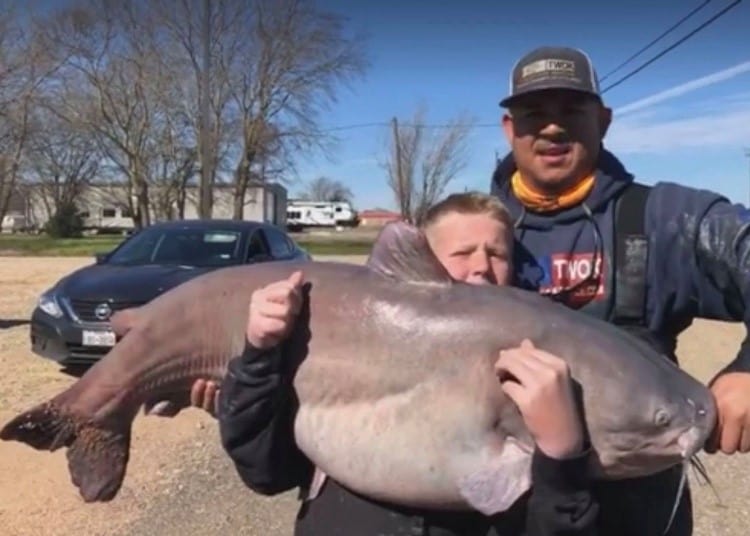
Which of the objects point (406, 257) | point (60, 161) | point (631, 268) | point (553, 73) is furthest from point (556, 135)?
point (60, 161)

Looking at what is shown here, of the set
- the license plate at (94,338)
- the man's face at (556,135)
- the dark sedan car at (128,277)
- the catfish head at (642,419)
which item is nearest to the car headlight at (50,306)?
the dark sedan car at (128,277)

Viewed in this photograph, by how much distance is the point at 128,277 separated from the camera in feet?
32.1

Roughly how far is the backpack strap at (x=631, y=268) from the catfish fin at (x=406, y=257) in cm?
52

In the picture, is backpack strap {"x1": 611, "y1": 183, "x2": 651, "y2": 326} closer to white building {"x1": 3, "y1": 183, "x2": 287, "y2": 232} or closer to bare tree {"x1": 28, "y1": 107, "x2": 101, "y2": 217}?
white building {"x1": 3, "y1": 183, "x2": 287, "y2": 232}

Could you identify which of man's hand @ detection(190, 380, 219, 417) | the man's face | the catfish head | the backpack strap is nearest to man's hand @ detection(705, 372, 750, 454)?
the catfish head

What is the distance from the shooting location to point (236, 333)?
2.31m

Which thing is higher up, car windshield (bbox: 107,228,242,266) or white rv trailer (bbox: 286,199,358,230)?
car windshield (bbox: 107,228,242,266)

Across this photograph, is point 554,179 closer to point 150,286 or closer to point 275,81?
point 150,286

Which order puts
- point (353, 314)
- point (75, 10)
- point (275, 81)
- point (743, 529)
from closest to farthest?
point (353, 314) → point (743, 529) → point (75, 10) → point (275, 81)

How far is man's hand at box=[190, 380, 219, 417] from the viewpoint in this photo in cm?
241

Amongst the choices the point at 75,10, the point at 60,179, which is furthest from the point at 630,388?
the point at 60,179

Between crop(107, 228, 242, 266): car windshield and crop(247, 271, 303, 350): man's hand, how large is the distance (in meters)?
8.34

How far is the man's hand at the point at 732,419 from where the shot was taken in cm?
199

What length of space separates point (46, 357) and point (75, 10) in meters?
36.1
